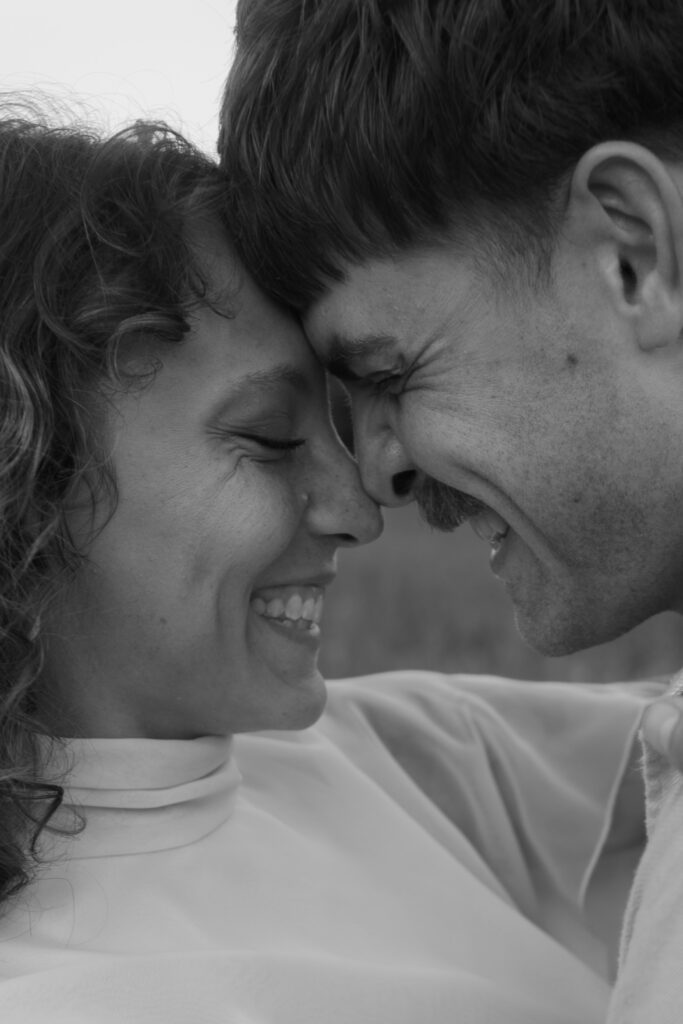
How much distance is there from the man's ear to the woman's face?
1.89ft

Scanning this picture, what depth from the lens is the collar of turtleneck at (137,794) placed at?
232 centimetres

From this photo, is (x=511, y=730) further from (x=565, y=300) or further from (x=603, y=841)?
(x=565, y=300)

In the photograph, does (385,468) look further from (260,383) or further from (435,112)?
(435,112)

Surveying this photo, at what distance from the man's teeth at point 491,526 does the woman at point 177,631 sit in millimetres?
203

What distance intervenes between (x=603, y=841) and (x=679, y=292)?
1245mm

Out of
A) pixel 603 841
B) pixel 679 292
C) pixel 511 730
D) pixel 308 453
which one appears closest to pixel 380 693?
pixel 511 730

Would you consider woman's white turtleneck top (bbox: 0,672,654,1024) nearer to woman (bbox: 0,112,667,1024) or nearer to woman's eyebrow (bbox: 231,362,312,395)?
woman (bbox: 0,112,667,1024)

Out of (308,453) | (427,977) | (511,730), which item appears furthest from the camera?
(511,730)

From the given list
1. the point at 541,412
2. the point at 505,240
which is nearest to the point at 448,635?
the point at 541,412

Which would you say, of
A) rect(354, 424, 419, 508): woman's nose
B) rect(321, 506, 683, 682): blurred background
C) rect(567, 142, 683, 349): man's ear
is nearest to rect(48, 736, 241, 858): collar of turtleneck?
rect(354, 424, 419, 508): woman's nose

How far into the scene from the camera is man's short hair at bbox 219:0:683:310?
2.02 metres

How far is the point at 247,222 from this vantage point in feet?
7.71

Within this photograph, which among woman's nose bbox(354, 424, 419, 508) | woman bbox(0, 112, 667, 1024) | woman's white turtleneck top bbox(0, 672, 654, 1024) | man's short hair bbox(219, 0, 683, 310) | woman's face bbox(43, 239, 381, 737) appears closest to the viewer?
man's short hair bbox(219, 0, 683, 310)

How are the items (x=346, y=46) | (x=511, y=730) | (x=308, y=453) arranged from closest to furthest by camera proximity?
(x=346, y=46)
(x=308, y=453)
(x=511, y=730)
